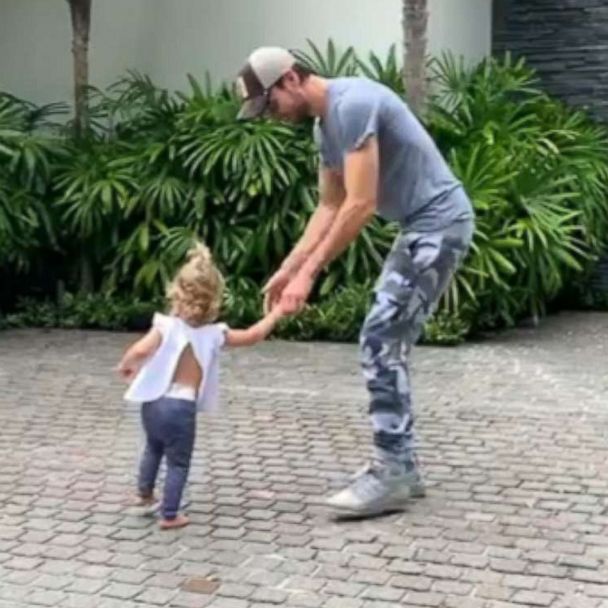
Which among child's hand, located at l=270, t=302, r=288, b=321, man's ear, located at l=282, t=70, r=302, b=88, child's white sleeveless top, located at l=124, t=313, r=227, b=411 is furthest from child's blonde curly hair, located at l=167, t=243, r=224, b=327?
man's ear, located at l=282, t=70, r=302, b=88

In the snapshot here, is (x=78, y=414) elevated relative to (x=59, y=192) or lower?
lower

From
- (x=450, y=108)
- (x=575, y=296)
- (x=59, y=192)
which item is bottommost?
(x=575, y=296)

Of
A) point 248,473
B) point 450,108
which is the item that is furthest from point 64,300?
point 248,473

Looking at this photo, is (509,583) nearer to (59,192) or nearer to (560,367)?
(560,367)

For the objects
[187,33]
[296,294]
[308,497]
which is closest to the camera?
[296,294]

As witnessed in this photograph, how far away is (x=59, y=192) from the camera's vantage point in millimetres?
10922

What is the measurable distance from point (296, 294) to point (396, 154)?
0.73 metres

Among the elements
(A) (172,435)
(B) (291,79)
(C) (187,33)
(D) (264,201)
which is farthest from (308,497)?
(C) (187,33)

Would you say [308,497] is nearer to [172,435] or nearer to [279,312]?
[172,435]

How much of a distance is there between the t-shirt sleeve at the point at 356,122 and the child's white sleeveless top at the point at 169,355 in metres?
0.87

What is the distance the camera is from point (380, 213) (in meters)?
5.61

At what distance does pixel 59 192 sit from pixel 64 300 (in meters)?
0.88

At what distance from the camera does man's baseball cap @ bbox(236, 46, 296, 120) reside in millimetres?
5141

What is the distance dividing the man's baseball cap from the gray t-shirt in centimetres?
23
